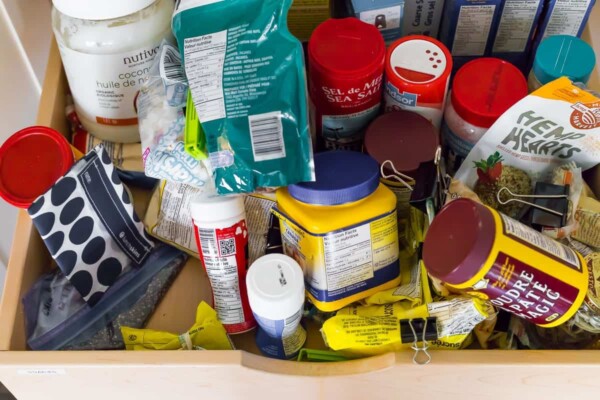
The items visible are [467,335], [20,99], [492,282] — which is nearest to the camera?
[492,282]

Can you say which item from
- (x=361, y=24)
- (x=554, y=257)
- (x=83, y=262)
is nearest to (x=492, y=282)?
(x=554, y=257)

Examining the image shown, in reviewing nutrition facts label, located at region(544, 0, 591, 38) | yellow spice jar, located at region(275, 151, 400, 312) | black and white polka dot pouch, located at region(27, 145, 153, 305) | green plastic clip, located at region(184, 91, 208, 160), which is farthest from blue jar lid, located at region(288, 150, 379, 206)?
nutrition facts label, located at region(544, 0, 591, 38)

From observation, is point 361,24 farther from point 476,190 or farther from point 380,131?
point 476,190

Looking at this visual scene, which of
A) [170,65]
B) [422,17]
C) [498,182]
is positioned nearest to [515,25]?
[422,17]

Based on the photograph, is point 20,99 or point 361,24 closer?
point 361,24

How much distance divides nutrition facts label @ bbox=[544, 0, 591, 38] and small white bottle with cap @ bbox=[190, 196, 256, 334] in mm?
458

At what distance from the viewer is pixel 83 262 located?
0.78m

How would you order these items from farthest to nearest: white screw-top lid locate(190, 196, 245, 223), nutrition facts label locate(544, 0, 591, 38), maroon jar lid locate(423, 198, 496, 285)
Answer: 1. nutrition facts label locate(544, 0, 591, 38)
2. white screw-top lid locate(190, 196, 245, 223)
3. maroon jar lid locate(423, 198, 496, 285)

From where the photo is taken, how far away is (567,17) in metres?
0.84

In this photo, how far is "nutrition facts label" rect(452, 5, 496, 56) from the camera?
830mm

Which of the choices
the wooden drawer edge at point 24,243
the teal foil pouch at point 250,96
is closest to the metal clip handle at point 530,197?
the teal foil pouch at point 250,96

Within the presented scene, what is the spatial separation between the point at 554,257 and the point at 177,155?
413mm

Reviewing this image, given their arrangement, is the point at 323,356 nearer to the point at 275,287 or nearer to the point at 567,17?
the point at 275,287

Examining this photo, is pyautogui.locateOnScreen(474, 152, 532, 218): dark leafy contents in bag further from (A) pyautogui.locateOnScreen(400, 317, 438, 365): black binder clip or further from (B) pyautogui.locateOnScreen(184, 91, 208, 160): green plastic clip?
(B) pyautogui.locateOnScreen(184, 91, 208, 160): green plastic clip
